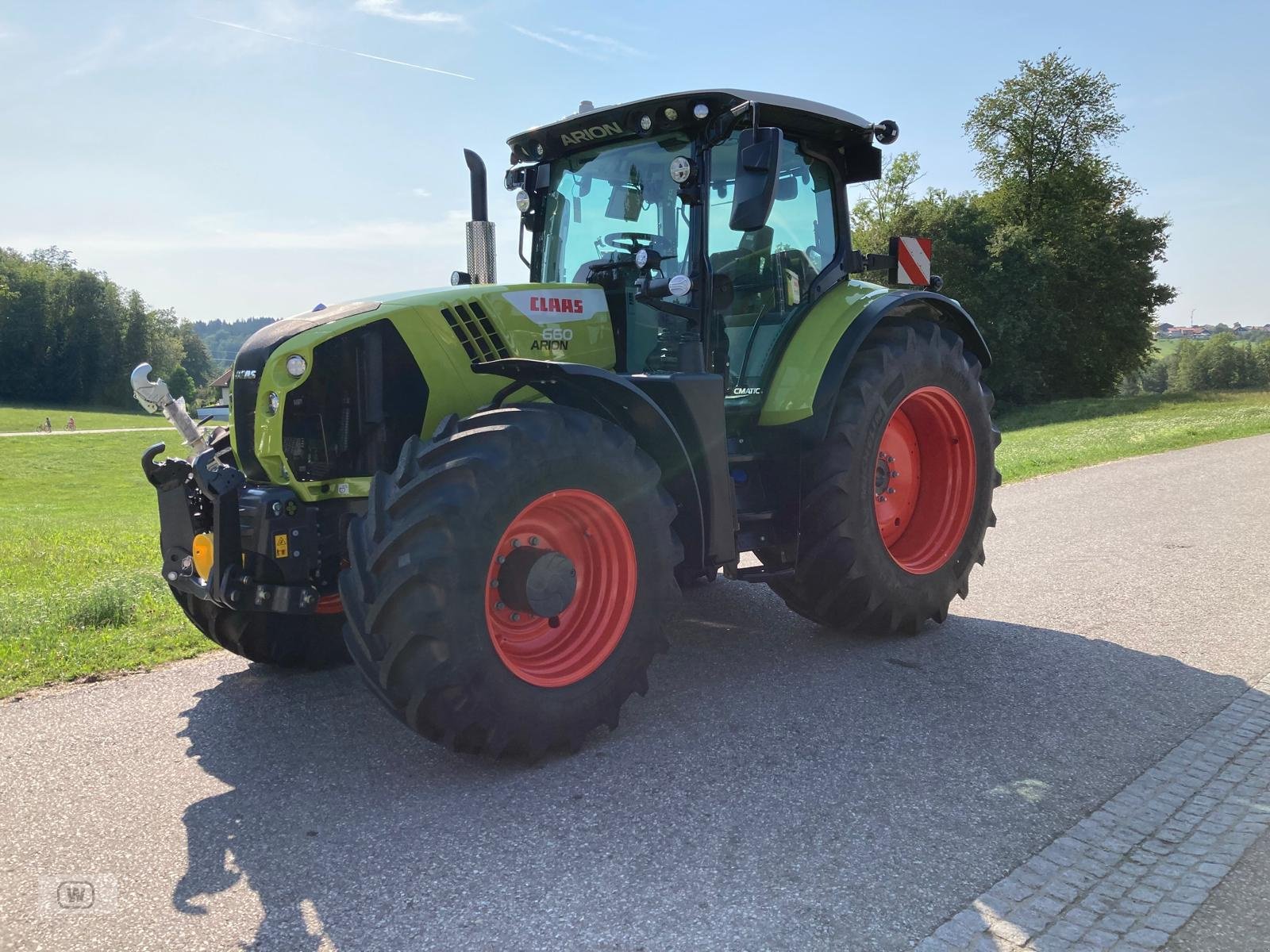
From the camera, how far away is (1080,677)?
15.9 feet

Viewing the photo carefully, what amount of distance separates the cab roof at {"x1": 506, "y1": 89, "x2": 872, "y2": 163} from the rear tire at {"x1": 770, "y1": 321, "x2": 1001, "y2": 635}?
1.18 m

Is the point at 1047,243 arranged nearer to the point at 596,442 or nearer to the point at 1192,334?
the point at 596,442

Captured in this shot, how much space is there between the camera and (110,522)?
15.5 metres

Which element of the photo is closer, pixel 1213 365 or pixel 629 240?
pixel 629 240

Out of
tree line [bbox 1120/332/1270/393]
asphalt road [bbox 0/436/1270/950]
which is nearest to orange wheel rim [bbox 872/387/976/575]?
asphalt road [bbox 0/436/1270/950]

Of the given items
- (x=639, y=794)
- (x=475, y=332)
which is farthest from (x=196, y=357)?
(x=639, y=794)

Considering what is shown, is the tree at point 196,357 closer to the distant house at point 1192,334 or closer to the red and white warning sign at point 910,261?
the distant house at point 1192,334

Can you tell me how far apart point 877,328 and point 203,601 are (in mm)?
3761

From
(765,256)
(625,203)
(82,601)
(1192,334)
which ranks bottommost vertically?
(82,601)

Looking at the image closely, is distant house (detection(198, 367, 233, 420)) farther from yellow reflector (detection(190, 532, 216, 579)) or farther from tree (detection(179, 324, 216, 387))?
tree (detection(179, 324, 216, 387))

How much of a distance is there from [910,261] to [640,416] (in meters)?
2.81

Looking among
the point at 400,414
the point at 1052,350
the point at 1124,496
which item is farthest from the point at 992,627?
the point at 1052,350

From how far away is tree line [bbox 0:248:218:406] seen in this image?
8306 cm

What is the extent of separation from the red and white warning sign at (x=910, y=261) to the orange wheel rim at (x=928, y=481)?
0.89 m
